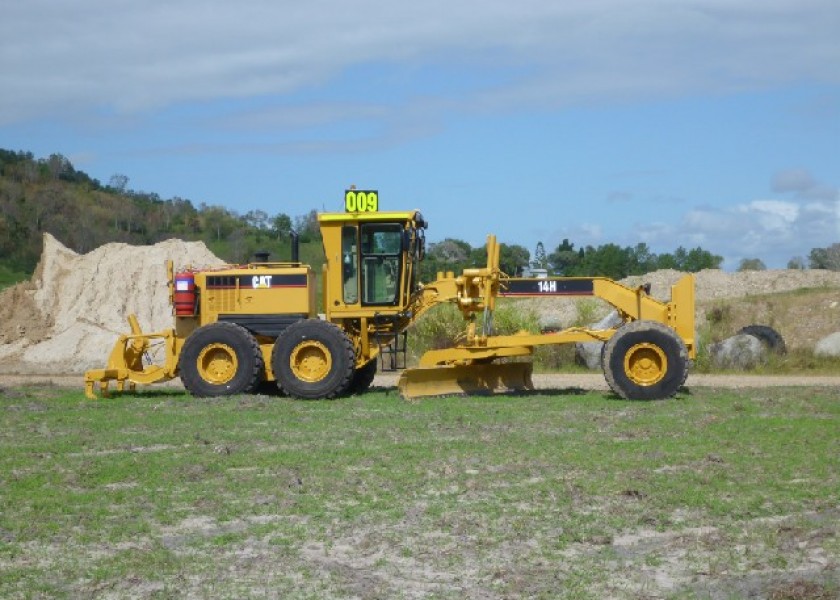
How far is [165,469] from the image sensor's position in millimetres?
12148

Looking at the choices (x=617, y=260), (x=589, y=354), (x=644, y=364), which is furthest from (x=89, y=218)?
(x=644, y=364)

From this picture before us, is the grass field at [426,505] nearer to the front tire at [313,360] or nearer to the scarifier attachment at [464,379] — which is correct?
the scarifier attachment at [464,379]

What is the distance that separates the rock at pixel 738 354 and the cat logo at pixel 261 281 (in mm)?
10048

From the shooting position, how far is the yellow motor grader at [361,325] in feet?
60.6

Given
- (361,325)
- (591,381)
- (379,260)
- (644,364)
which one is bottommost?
(591,381)

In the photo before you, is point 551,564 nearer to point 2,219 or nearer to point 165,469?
point 165,469

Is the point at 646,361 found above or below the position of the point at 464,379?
above

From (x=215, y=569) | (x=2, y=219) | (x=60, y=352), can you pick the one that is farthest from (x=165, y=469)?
(x=2, y=219)

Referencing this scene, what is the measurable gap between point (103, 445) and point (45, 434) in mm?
1332

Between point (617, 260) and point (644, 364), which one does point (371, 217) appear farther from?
point (617, 260)

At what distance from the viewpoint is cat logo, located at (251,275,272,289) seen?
786 inches

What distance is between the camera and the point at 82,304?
1288 inches

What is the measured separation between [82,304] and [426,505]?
24167 millimetres

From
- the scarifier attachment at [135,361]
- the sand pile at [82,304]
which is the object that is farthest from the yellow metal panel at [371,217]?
the sand pile at [82,304]
